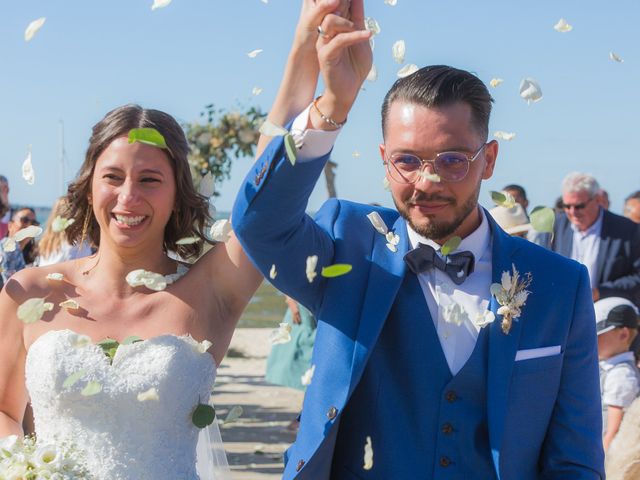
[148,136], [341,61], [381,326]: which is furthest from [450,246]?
[148,136]

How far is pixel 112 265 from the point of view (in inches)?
149

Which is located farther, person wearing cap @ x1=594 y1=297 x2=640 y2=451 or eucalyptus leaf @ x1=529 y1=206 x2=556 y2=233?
person wearing cap @ x1=594 y1=297 x2=640 y2=451

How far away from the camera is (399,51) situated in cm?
310

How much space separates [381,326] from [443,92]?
674mm

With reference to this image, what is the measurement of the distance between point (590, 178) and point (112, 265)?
591 centimetres

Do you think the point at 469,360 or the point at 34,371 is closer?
the point at 469,360

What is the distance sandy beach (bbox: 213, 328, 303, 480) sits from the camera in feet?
27.9

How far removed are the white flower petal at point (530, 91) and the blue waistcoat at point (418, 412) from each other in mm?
727

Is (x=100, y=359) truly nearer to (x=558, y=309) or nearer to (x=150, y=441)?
(x=150, y=441)

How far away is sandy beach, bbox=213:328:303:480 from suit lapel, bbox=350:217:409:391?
427cm

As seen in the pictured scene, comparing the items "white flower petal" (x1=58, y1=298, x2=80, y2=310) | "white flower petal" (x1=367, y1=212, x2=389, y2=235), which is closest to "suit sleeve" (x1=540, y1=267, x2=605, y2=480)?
"white flower petal" (x1=367, y1=212, x2=389, y2=235)

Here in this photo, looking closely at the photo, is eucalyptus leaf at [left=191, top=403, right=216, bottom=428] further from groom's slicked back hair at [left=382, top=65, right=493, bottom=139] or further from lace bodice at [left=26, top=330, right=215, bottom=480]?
groom's slicked back hair at [left=382, top=65, right=493, bottom=139]

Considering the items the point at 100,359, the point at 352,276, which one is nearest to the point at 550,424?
the point at 352,276

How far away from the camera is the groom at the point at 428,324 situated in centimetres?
279
